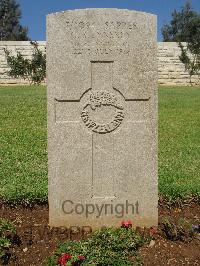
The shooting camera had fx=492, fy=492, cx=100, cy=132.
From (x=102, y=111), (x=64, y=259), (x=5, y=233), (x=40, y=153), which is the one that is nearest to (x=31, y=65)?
(x=40, y=153)

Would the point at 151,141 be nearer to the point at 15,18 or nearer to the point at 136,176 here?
the point at 136,176

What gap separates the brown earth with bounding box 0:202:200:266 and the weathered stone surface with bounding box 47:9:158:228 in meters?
0.19

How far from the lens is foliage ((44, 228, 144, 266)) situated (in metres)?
3.41

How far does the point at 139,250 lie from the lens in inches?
146

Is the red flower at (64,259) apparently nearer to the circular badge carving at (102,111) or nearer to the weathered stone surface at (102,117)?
the weathered stone surface at (102,117)

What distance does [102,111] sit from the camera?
4.00 m

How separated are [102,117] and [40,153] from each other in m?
3.50

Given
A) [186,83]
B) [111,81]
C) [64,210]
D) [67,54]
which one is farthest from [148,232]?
[186,83]

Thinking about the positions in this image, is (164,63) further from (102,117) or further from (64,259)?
(64,259)

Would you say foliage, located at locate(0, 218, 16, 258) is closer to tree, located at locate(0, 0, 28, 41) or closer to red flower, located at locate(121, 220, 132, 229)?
red flower, located at locate(121, 220, 132, 229)

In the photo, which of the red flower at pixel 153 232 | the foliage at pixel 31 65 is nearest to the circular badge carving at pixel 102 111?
the red flower at pixel 153 232

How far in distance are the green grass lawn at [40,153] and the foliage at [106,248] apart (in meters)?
1.22

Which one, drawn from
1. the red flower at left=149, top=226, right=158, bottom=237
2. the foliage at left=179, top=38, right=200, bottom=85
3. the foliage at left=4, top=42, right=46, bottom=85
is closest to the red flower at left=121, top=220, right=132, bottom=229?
the red flower at left=149, top=226, right=158, bottom=237

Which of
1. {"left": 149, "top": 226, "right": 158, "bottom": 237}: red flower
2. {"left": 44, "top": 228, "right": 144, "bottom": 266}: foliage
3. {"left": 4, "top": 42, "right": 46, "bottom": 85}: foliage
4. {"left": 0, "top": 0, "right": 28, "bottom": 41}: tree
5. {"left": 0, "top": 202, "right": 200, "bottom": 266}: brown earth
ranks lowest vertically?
{"left": 0, "top": 202, "right": 200, "bottom": 266}: brown earth
